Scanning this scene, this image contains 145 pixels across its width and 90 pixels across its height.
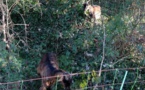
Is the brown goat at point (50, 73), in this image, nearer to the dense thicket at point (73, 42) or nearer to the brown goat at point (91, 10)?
the dense thicket at point (73, 42)

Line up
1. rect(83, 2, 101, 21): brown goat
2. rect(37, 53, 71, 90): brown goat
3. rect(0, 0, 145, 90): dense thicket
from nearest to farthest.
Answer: rect(37, 53, 71, 90): brown goat < rect(0, 0, 145, 90): dense thicket < rect(83, 2, 101, 21): brown goat

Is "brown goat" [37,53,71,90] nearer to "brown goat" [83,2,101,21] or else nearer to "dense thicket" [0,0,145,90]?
"dense thicket" [0,0,145,90]

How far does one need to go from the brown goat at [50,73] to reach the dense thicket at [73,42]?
46cm

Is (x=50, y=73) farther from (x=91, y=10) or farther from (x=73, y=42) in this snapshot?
(x=91, y=10)

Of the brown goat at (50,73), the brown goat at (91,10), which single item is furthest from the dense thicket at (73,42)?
the brown goat at (50,73)

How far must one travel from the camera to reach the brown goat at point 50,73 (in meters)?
6.18

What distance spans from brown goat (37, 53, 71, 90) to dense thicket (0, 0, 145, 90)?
→ 462 millimetres

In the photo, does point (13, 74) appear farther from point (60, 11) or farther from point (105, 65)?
point (60, 11)

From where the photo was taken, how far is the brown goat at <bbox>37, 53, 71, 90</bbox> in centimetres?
618

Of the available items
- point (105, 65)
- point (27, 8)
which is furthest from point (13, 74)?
point (27, 8)

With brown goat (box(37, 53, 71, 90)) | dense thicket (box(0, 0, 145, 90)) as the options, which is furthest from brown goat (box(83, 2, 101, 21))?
brown goat (box(37, 53, 71, 90))

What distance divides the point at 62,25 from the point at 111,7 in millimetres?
1930

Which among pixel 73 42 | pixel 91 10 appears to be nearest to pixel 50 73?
pixel 73 42

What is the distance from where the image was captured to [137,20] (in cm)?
805
